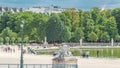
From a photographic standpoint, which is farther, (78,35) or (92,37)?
(92,37)

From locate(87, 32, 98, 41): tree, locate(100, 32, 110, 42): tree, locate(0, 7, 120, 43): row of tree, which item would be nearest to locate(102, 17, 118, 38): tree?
locate(0, 7, 120, 43): row of tree

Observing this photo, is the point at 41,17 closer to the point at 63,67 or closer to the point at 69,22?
the point at 69,22

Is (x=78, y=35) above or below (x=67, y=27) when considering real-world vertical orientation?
below

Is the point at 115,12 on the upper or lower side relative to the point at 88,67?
upper

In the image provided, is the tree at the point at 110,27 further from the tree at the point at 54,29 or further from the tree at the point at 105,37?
the tree at the point at 54,29

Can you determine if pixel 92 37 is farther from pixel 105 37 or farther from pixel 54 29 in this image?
pixel 54 29

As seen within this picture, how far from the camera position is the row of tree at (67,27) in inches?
4680

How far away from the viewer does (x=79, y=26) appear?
127625mm

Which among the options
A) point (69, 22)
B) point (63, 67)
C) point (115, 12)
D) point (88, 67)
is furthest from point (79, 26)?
point (63, 67)

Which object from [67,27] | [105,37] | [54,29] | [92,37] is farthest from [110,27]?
[54,29]

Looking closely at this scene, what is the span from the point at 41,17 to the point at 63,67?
87221mm

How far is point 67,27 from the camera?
121562 mm

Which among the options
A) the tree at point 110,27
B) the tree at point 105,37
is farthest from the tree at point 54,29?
the tree at point 110,27

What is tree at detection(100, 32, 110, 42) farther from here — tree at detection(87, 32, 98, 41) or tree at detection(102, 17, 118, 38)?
tree at detection(102, 17, 118, 38)
